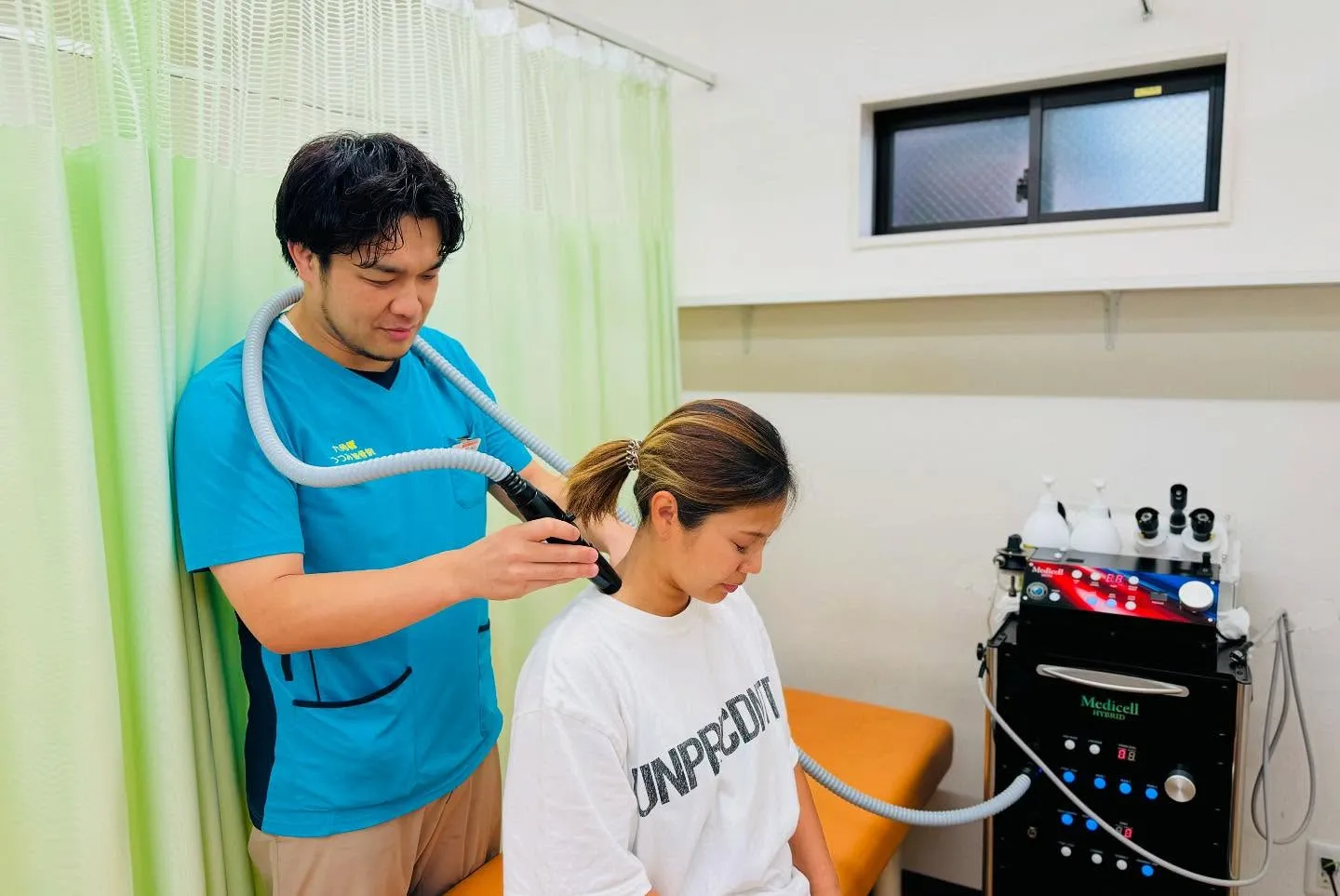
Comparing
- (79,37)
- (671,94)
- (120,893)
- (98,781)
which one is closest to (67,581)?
(98,781)

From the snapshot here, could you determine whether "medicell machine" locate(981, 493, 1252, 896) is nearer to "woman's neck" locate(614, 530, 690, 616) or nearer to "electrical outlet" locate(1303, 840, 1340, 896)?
"electrical outlet" locate(1303, 840, 1340, 896)

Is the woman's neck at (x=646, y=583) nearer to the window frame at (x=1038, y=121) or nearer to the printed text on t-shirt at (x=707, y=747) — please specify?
the printed text on t-shirt at (x=707, y=747)

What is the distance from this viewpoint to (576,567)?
1131mm

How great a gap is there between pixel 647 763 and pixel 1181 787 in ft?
3.58

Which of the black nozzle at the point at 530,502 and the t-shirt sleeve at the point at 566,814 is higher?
the black nozzle at the point at 530,502

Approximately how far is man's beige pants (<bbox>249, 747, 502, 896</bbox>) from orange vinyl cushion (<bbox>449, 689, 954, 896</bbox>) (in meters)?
0.05

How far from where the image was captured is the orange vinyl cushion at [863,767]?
174cm

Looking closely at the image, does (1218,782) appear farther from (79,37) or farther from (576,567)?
(79,37)

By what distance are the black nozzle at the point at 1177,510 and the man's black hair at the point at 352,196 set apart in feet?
5.23

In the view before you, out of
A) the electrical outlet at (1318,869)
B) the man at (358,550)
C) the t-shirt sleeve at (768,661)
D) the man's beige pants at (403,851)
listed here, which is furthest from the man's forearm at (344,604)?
the electrical outlet at (1318,869)

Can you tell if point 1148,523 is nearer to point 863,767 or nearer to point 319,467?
point 863,767

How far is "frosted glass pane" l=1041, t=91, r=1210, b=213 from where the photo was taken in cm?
214

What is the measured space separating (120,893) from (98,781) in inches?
5.9

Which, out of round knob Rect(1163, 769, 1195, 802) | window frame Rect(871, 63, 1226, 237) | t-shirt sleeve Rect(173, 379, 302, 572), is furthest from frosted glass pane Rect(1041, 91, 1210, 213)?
t-shirt sleeve Rect(173, 379, 302, 572)
